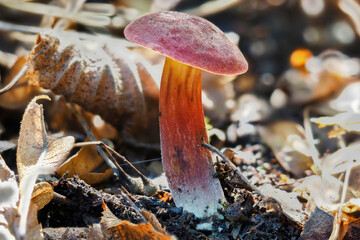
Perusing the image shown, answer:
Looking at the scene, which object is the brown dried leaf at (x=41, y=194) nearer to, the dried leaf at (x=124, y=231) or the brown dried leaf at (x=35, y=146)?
the brown dried leaf at (x=35, y=146)

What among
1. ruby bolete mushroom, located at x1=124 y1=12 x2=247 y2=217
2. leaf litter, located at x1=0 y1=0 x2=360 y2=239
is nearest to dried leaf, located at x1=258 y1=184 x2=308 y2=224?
leaf litter, located at x1=0 y1=0 x2=360 y2=239

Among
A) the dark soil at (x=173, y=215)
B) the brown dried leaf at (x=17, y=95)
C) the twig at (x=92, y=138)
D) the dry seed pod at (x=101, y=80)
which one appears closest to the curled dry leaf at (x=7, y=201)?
the dark soil at (x=173, y=215)

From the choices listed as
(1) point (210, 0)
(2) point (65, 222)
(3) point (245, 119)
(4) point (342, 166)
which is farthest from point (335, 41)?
(2) point (65, 222)

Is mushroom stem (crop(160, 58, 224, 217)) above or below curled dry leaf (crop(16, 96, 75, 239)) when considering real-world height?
below

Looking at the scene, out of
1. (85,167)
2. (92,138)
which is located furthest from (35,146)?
(92,138)

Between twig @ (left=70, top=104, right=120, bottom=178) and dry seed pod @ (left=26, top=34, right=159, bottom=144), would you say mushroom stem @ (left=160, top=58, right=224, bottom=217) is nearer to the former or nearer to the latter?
twig @ (left=70, top=104, right=120, bottom=178)

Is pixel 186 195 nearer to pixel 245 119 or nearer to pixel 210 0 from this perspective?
pixel 245 119

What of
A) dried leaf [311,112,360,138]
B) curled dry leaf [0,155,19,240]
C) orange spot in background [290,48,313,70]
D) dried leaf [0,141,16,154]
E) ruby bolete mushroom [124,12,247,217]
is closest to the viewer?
curled dry leaf [0,155,19,240]
